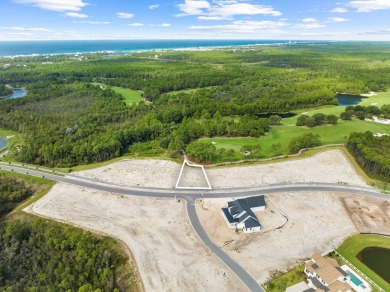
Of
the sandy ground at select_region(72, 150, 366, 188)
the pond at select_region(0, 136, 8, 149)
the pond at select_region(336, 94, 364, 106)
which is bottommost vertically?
the sandy ground at select_region(72, 150, 366, 188)

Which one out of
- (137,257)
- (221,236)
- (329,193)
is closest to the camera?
(137,257)

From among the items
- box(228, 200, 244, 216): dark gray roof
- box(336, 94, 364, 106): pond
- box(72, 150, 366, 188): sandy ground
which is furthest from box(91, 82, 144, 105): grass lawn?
box(336, 94, 364, 106): pond

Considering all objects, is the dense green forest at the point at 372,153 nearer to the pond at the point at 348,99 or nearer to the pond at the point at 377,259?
the pond at the point at 377,259

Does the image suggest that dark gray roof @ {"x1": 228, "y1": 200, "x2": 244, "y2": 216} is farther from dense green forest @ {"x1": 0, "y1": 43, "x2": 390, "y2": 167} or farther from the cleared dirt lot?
dense green forest @ {"x1": 0, "y1": 43, "x2": 390, "y2": 167}

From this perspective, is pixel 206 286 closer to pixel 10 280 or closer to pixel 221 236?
pixel 221 236

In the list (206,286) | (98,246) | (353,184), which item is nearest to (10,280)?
(98,246)
